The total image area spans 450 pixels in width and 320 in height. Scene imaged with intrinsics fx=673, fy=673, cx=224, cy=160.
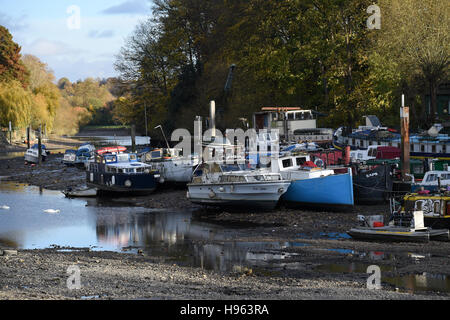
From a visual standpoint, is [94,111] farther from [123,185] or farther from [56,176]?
[123,185]

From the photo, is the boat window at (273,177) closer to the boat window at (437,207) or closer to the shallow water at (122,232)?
the shallow water at (122,232)

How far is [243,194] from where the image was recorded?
1399 inches

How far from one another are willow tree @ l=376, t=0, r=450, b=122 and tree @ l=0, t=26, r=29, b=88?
76.1 metres

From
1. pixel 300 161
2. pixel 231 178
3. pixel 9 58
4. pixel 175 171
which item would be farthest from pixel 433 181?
pixel 9 58

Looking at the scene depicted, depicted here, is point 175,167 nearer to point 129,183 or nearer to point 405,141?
point 129,183

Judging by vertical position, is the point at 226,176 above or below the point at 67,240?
above

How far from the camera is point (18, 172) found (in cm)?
6406

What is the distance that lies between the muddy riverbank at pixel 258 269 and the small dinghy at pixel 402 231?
1.69ft

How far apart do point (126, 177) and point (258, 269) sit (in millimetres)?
23253

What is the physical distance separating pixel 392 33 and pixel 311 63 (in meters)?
11.7

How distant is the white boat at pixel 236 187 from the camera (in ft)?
115

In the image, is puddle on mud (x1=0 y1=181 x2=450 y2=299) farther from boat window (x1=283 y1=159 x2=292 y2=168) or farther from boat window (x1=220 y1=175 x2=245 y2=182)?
boat window (x1=283 y1=159 x2=292 y2=168)
